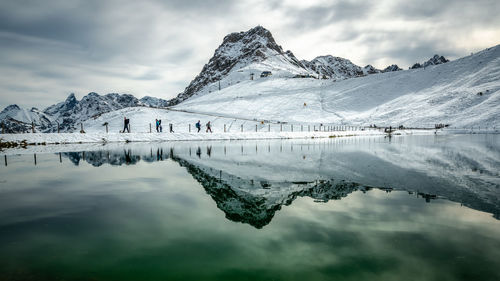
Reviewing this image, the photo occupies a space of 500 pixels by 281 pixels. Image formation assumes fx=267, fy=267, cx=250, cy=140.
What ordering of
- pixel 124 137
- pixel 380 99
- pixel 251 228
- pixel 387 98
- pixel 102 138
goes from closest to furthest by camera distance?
pixel 251 228 < pixel 102 138 < pixel 124 137 < pixel 387 98 < pixel 380 99

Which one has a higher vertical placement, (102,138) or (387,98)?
(387,98)

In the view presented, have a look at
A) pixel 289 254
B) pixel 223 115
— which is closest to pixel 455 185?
pixel 289 254

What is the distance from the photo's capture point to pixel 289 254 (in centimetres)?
497

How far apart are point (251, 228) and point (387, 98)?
362ft

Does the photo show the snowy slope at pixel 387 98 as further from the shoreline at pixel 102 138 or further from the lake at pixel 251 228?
the lake at pixel 251 228

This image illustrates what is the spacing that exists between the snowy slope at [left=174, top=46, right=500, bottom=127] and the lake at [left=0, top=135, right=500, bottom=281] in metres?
71.8

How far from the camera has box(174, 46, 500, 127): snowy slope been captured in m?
81.7

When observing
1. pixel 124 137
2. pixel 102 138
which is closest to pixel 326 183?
pixel 124 137

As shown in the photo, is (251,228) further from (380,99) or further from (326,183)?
(380,99)

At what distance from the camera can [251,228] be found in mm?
6168

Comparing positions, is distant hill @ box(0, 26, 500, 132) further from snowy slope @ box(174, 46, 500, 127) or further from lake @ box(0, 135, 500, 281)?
lake @ box(0, 135, 500, 281)

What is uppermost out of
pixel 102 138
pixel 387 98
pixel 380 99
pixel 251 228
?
pixel 387 98

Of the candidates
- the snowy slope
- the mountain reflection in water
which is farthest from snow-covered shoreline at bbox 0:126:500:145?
the snowy slope

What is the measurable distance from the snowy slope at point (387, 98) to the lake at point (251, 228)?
7184cm
